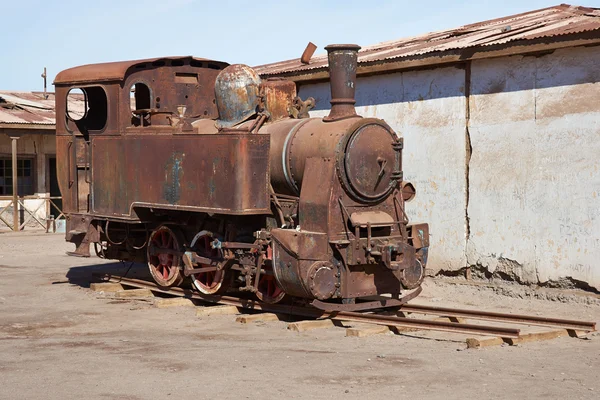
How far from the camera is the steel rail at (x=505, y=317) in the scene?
7934 millimetres

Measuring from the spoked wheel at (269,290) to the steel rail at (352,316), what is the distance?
7 cm

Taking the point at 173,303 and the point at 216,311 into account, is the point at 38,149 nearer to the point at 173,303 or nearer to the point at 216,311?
the point at 173,303

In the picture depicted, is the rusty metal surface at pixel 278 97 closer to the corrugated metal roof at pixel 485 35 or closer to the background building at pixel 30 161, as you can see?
the corrugated metal roof at pixel 485 35

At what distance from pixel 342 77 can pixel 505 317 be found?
294 centimetres

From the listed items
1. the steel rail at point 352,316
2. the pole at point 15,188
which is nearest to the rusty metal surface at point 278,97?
the steel rail at point 352,316

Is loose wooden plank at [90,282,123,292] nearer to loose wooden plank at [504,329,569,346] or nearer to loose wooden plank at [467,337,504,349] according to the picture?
loose wooden plank at [467,337,504,349]

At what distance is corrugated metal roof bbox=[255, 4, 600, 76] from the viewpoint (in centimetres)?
998

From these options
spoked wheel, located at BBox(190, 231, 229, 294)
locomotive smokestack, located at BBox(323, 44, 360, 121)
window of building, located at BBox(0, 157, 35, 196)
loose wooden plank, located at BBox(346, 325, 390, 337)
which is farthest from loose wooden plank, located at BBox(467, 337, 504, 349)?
window of building, located at BBox(0, 157, 35, 196)

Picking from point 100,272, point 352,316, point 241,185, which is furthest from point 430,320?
point 100,272

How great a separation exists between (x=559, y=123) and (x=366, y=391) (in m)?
5.14

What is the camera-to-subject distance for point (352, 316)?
8578mm

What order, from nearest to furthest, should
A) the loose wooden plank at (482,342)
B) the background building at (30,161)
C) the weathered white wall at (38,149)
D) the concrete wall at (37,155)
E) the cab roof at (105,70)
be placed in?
1. the loose wooden plank at (482,342)
2. the cab roof at (105,70)
3. the background building at (30,161)
4. the concrete wall at (37,155)
5. the weathered white wall at (38,149)

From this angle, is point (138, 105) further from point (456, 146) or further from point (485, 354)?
point (485, 354)

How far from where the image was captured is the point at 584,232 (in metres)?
9.48
